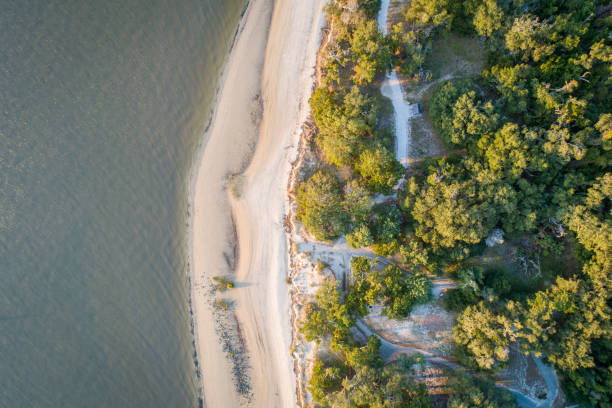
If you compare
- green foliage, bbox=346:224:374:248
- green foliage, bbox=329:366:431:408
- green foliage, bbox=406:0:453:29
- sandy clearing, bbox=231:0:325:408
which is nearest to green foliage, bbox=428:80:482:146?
green foliage, bbox=406:0:453:29

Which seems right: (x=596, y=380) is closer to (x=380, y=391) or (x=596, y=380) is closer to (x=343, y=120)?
(x=380, y=391)

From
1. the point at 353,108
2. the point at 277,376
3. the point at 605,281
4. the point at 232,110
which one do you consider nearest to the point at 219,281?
the point at 277,376

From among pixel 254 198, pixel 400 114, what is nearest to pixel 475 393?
pixel 400 114

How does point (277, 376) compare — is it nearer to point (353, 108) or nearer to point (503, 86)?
point (353, 108)

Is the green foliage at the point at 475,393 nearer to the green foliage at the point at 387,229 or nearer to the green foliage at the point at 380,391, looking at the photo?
the green foliage at the point at 380,391

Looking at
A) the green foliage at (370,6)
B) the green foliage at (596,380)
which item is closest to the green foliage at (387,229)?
the green foliage at (370,6)
